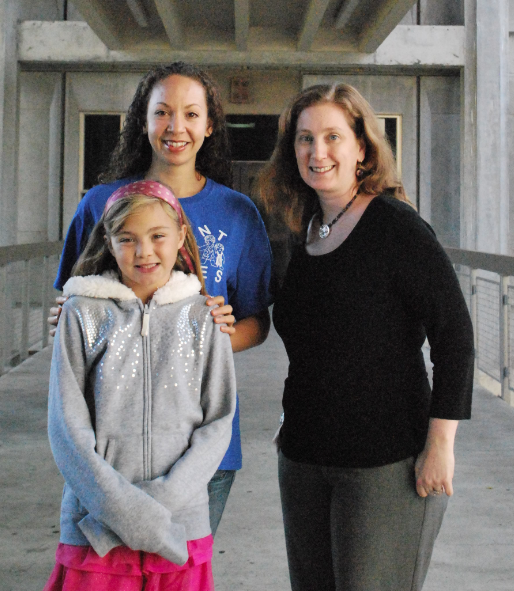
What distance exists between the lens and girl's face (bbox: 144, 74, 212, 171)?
5.97 feet

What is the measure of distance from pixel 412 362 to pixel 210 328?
1.52 ft

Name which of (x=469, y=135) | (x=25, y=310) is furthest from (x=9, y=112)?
(x=469, y=135)

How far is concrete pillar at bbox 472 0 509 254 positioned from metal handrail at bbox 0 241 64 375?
246 inches

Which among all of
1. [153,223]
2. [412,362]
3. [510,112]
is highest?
[510,112]

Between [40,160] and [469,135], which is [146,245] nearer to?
[469,135]

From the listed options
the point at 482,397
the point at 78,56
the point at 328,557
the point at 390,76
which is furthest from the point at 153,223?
the point at 390,76

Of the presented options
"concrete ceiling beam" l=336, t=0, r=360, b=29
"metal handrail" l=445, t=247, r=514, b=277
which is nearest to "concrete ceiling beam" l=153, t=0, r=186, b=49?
"concrete ceiling beam" l=336, t=0, r=360, b=29

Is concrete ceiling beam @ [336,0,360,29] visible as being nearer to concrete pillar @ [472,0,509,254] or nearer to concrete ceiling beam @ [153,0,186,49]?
concrete ceiling beam @ [153,0,186,49]

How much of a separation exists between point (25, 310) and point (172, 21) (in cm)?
432

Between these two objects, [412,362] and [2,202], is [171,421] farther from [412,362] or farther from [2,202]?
[2,202]

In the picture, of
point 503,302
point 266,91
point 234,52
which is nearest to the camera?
point 503,302

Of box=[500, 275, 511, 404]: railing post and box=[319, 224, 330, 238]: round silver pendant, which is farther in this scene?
box=[500, 275, 511, 404]: railing post

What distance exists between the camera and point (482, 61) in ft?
34.6

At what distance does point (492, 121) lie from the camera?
10664 millimetres
